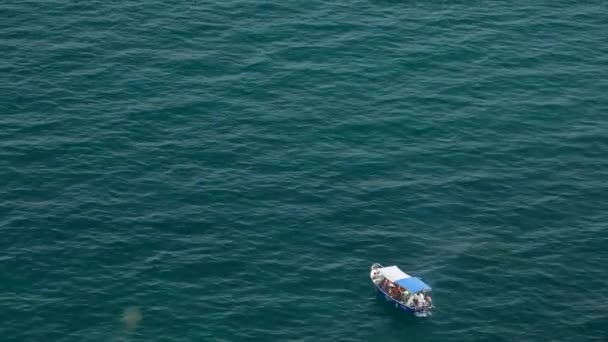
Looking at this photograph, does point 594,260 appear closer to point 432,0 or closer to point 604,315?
point 604,315

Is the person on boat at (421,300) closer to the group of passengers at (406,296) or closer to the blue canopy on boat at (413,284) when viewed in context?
the group of passengers at (406,296)

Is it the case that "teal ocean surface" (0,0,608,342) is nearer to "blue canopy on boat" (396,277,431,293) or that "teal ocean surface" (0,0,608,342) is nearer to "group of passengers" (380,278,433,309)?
"group of passengers" (380,278,433,309)

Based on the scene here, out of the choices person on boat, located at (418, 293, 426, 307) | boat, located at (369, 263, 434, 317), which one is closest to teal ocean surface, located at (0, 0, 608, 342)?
boat, located at (369, 263, 434, 317)

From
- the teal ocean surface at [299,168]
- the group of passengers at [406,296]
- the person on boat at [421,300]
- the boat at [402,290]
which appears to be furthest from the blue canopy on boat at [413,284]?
the teal ocean surface at [299,168]

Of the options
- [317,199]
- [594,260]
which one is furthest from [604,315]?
[317,199]

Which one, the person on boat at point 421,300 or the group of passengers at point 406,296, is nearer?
the group of passengers at point 406,296

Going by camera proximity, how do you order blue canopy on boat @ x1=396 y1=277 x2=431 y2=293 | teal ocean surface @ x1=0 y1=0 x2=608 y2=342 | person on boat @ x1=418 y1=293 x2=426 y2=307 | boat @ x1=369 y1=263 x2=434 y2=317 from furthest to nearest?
teal ocean surface @ x1=0 y1=0 x2=608 y2=342 → person on boat @ x1=418 y1=293 x2=426 y2=307 → boat @ x1=369 y1=263 x2=434 y2=317 → blue canopy on boat @ x1=396 y1=277 x2=431 y2=293
